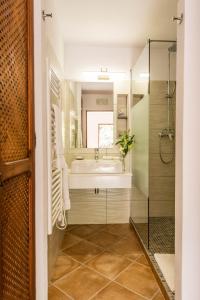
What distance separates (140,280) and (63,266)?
0.72m

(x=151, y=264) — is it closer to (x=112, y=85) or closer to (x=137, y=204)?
(x=137, y=204)

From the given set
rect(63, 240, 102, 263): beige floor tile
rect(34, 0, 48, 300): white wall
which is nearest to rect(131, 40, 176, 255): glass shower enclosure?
rect(63, 240, 102, 263): beige floor tile

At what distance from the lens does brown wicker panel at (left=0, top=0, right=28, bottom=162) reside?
848mm

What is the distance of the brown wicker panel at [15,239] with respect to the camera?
2.83ft

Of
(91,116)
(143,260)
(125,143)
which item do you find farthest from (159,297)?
(91,116)

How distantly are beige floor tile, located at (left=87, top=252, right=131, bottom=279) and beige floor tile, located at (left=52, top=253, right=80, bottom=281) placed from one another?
0.15 m

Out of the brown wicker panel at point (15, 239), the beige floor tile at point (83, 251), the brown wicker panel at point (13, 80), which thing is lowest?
the beige floor tile at point (83, 251)

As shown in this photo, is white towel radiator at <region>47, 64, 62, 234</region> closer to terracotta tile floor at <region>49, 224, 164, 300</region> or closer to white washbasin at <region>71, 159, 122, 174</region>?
terracotta tile floor at <region>49, 224, 164, 300</region>

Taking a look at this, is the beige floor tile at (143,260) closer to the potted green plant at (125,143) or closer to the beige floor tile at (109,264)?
the beige floor tile at (109,264)

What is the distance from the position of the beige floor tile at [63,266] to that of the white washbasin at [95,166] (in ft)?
3.06

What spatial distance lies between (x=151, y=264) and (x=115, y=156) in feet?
4.61

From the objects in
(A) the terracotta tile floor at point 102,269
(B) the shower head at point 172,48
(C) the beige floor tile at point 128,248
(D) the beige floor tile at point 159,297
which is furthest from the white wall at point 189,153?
(B) the shower head at point 172,48

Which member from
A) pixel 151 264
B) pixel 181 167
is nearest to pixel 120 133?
pixel 151 264

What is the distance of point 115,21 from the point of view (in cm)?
239
